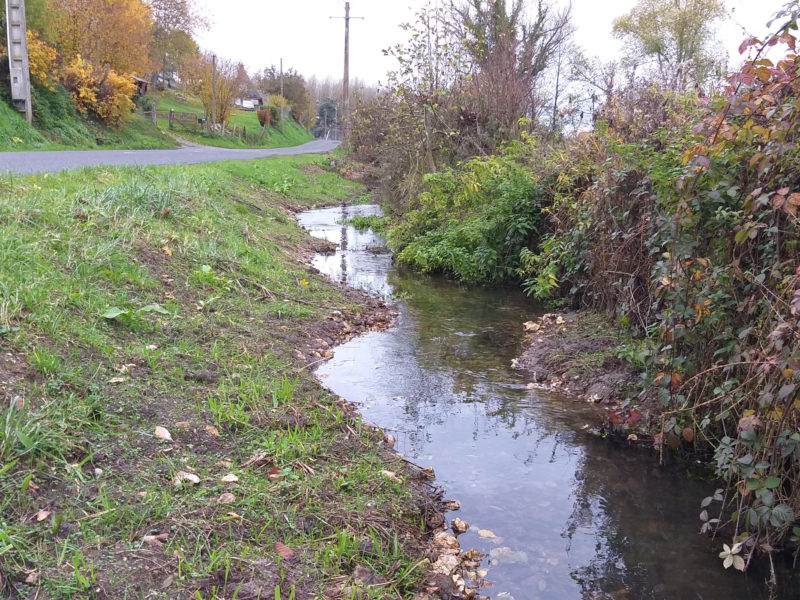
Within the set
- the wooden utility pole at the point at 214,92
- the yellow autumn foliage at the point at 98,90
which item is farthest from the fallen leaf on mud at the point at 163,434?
the wooden utility pole at the point at 214,92

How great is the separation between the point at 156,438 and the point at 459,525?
1805 millimetres

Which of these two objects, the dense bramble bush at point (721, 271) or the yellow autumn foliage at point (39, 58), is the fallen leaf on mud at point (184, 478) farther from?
the yellow autumn foliage at point (39, 58)

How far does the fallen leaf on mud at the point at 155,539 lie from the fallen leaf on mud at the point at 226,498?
365 millimetres

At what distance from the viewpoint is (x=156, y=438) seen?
3498mm

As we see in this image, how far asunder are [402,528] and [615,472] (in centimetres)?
169

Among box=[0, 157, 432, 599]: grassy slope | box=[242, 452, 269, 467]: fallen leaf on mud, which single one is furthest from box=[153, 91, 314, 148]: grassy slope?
box=[242, 452, 269, 467]: fallen leaf on mud

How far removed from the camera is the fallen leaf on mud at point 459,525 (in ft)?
11.3

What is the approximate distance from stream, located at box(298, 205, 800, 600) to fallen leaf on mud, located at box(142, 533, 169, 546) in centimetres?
155

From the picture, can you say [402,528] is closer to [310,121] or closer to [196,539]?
[196,539]

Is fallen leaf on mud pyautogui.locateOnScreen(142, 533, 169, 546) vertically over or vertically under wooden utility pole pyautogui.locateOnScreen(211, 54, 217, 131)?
under

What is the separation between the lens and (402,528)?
3.30 meters

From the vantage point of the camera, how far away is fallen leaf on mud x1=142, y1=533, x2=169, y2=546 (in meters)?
2.70

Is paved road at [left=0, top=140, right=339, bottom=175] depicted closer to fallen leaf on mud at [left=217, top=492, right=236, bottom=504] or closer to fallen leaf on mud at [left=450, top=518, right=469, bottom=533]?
fallen leaf on mud at [left=217, top=492, right=236, bottom=504]


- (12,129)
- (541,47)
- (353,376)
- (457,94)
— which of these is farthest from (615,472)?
(541,47)
